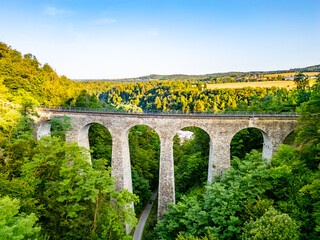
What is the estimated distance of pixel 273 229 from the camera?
1186 centimetres

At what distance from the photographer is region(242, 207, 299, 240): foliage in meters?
11.7

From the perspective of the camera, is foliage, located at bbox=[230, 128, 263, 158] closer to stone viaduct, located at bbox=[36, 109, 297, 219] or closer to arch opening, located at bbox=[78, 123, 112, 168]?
stone viaduct, located at bbox=[36, 109, 297, 219]

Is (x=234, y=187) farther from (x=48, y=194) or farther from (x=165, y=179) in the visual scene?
(x=48, y=194)

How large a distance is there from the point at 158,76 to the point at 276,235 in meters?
189

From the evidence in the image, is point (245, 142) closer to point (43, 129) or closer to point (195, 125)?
point (195, 125)

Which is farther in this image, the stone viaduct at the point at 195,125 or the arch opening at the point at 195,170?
the arch opening at the point at 195,170

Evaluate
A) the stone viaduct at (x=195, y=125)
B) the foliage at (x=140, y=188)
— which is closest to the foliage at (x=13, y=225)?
the stone viaduct at (x=195, y=125)

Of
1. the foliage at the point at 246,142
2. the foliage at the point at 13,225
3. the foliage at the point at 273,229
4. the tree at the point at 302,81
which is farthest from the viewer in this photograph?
the tree at the point at 302,81

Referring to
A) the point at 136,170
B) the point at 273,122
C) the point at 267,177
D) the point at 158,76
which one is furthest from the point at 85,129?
the point at 158,76

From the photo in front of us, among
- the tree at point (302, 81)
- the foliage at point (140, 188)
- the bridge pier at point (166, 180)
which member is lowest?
the foliage at point (140, 188)

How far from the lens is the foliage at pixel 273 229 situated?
11703 mm

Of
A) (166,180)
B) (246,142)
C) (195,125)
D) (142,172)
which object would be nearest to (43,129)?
(142,172)

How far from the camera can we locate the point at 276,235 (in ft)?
38.5

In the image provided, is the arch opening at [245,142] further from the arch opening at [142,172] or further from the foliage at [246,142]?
the arch opening at [142,172]
